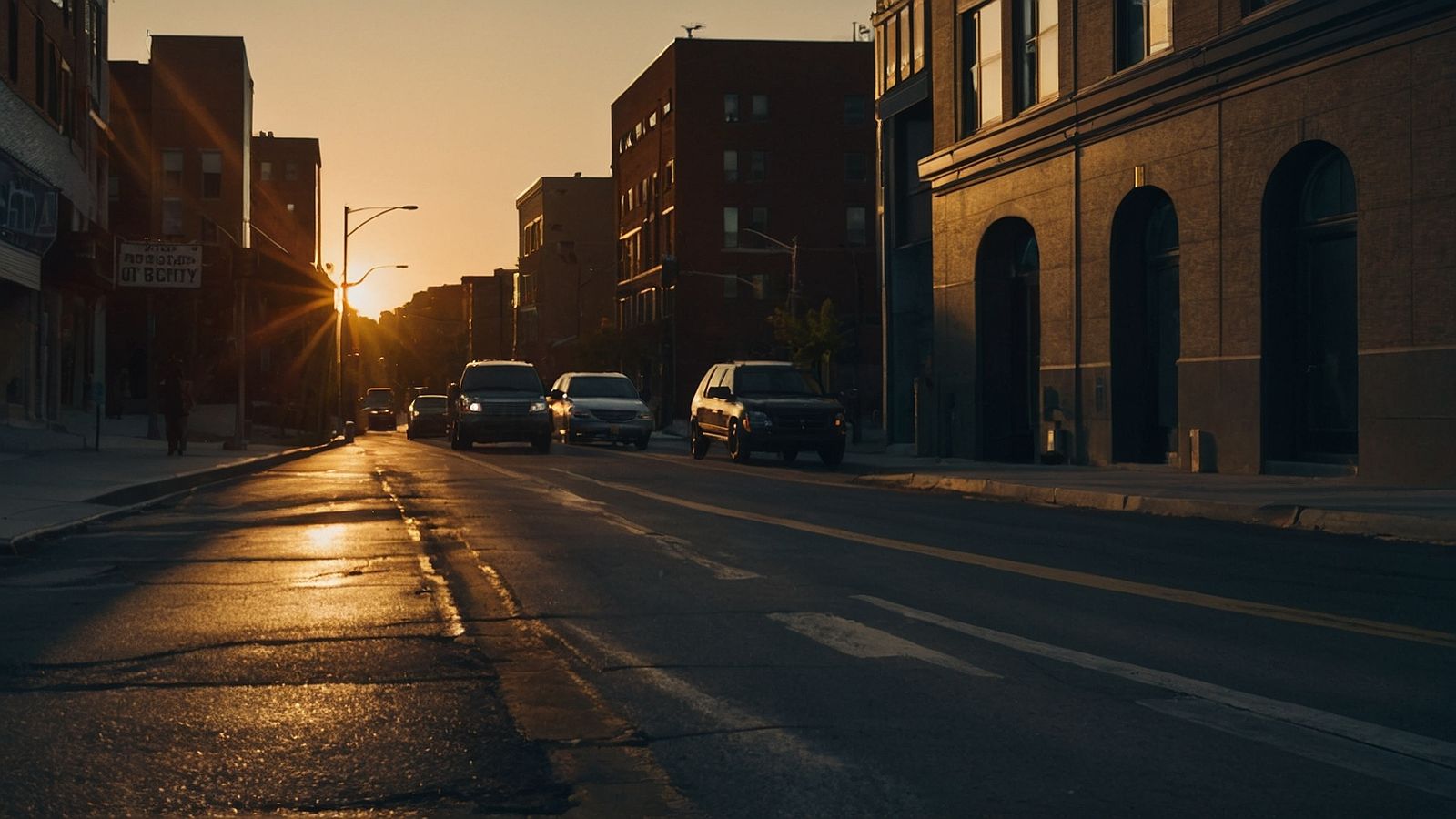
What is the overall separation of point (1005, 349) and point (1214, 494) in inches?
552

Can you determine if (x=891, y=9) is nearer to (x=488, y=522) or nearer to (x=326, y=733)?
(x=488, y=522)

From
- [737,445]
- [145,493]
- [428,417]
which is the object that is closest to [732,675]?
[145,493]

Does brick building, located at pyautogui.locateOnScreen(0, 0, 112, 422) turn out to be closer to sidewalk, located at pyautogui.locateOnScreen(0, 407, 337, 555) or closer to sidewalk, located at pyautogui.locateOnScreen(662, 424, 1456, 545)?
sidewalk, located at pyautogui.locateOnScreen(0, 407, 337, 555)

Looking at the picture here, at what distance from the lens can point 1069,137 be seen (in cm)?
2756

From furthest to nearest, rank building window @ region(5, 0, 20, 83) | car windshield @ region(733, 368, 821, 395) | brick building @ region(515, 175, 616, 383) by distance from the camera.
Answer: brick building @ region(515, 175, 616, 383) → building window @ region(5, 0, 20, 83) → car windshield @ region(733, 368, 821, 395)

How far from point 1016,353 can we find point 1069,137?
528cm

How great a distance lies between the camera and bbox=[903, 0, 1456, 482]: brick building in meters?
19.0

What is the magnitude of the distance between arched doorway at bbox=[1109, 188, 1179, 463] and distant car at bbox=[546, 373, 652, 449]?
15717 mm

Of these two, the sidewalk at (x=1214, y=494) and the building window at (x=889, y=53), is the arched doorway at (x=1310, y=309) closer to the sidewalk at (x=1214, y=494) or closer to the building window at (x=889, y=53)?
the sidewalk at (x=1214, y=494)

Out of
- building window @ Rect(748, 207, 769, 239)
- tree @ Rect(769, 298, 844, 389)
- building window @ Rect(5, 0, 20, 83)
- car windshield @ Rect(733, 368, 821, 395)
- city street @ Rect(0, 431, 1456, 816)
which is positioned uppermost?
building window @ Rect(748, 207, 769, 239)

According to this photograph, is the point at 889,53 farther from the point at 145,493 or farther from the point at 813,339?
the point at 145,493

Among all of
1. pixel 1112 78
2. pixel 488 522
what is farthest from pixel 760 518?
pixel 1112 78

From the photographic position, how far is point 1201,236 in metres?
23.5

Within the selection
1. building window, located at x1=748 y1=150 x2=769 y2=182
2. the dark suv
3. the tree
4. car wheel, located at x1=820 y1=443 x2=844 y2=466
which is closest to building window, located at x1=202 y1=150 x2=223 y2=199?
A: building window, located at x1=748 y1=150 x2=769 y2=182
